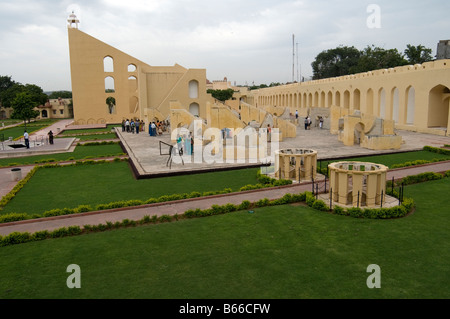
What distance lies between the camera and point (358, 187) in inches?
322

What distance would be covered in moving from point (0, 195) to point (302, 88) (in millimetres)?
39253

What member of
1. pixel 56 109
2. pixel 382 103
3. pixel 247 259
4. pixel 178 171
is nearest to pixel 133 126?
pixel 178 171

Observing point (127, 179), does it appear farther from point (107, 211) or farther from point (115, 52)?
point (115, 52)

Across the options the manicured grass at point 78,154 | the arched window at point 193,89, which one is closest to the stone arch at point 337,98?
the arched window at point 193,89

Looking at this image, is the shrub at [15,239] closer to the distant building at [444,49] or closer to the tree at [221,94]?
the distant building at [444,49]

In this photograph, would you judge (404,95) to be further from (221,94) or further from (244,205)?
(221,94)

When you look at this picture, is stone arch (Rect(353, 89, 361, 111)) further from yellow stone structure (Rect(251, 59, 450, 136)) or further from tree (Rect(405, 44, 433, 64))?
tree (Rect(405, 44, 433, 64))

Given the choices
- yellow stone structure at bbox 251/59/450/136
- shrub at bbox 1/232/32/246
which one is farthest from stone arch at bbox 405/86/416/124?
shrub at bbox 1/232/32/246

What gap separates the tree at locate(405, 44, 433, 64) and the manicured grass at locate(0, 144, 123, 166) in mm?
41011

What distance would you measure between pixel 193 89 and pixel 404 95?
18551 millimetres

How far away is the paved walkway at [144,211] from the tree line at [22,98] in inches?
1066

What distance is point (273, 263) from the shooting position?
565cm

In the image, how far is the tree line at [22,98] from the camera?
34.3m

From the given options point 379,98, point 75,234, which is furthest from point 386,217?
point 379,98
